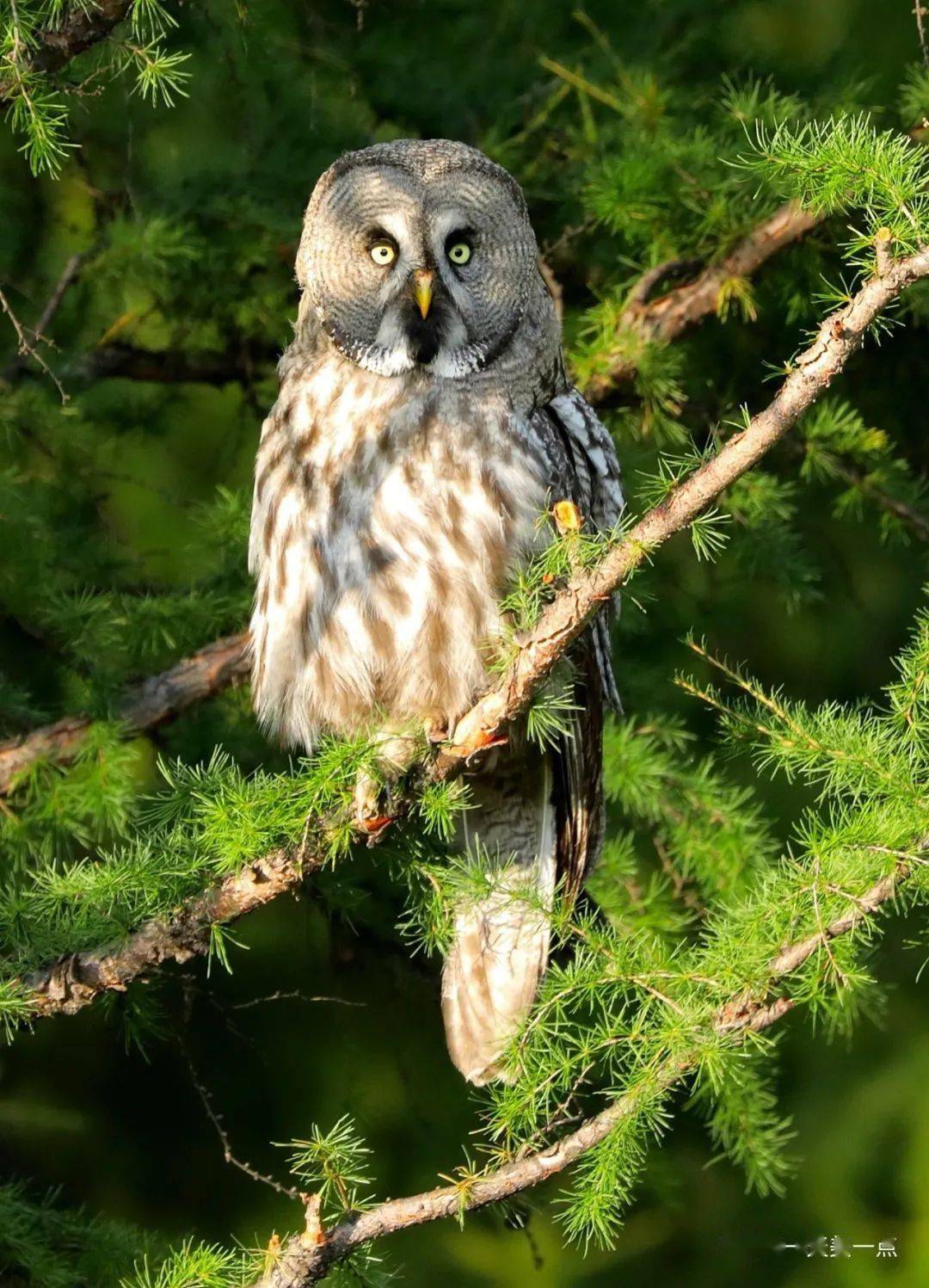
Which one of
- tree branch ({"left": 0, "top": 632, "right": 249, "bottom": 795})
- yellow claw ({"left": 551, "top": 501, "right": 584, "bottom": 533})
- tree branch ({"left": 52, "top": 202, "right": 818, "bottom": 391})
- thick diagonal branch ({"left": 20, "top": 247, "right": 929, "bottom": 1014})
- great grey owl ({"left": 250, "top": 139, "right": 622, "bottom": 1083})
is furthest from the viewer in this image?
tree branch ({"left": 52, "top": 202, "right": 818, "bottom": 391})

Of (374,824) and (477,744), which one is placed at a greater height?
(477,744)

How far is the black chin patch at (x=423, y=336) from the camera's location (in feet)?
10.9

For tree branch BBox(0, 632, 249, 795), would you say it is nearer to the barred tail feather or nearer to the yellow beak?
the barred tail feather

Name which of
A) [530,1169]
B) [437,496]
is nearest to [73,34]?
[437,496]

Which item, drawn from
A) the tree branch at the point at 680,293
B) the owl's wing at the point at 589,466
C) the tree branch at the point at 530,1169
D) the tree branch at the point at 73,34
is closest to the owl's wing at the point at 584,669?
the owl's wing at the point at 589,466

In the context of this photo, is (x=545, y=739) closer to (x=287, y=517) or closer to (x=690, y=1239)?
(x=287, y=517)

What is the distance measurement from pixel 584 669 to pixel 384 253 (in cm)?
93

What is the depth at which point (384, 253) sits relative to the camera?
3.43 m

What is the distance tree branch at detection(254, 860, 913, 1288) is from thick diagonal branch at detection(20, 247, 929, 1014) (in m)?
0.50

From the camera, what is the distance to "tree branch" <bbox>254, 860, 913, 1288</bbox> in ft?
7.90

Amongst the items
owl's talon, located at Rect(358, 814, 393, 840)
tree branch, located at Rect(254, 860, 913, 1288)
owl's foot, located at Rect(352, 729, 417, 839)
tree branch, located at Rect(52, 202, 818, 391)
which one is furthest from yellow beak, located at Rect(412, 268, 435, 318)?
tree branch, located at Rect(254, 860, 913, 1288)

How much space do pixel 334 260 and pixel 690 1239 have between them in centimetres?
287

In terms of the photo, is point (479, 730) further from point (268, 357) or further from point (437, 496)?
point (268, 357)

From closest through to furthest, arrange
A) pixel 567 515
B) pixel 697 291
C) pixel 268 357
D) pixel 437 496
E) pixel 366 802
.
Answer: pixel 567 515 → pixel 366 802 → pixel 437 496 → pixel 697 291 → pixel 268 357
